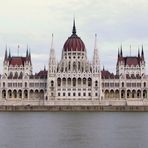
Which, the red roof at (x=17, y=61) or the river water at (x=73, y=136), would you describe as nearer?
the river water at (x=73, y=136)

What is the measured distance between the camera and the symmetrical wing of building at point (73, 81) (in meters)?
133

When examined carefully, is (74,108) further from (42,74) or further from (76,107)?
(42,74)

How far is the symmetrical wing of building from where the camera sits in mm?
133125

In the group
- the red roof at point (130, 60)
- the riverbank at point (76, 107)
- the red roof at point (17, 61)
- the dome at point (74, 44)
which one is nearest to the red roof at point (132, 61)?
the red roof at point (130, 60)

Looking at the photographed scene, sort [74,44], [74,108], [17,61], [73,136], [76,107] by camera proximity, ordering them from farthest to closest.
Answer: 1. [17,61]
2. [74,44]
3. [76,107]
4. [74,108]
5. [73,136]

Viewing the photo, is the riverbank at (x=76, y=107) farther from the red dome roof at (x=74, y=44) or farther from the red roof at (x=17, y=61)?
the red roof at (x=17, y=61)

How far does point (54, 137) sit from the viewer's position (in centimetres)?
5275

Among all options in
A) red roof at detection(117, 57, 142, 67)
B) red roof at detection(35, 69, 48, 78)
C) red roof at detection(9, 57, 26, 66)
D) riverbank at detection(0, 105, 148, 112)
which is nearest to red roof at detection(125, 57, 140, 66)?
red roof at detection(117, 57, 142, 67)

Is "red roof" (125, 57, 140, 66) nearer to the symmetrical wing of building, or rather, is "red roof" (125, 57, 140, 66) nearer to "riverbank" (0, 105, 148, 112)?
the symmetrical wing of building

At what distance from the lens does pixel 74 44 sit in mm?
140625

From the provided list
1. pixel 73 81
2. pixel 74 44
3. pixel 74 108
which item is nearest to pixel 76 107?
pixel 74 108

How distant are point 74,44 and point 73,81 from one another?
441 inches

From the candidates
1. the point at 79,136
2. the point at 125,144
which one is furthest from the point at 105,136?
the point at 125,144

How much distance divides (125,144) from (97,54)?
8875 cm
